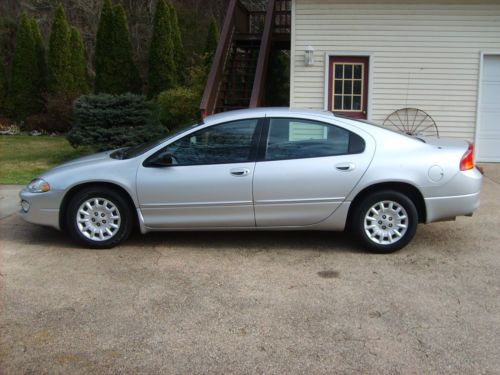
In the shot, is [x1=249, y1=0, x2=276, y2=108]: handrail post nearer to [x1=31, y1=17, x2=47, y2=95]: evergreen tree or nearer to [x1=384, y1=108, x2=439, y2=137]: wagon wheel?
[x1=384, y1=108, x2=439, y2=137]: wagon wheel

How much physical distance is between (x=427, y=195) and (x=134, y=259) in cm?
290

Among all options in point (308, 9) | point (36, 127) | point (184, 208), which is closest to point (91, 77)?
point (36, 127)

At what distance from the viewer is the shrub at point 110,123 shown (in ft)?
35.1

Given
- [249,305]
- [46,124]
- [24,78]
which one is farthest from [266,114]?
[24,78]

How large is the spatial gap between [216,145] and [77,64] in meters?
14.2

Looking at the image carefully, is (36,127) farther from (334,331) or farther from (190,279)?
(334,331)

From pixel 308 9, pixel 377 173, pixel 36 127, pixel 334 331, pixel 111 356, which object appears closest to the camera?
pixel 111 356

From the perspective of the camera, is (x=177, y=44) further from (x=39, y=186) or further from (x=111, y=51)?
(x=39, y=186)

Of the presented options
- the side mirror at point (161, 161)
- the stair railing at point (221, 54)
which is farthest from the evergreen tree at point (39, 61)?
the side mirror at point (161, 161)

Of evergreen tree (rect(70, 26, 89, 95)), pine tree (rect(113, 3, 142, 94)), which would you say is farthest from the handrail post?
→ evergreen tree (rect(70, 26, 89, 95))

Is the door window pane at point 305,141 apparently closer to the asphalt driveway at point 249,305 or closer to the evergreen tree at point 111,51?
the asphalt driveway at point 249,305

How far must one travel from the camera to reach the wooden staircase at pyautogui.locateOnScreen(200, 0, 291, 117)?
11.3 m

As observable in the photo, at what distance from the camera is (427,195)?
525cm

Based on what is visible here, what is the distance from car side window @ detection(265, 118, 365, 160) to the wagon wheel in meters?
5.80
